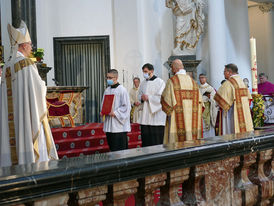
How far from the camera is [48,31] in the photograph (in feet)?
42.7

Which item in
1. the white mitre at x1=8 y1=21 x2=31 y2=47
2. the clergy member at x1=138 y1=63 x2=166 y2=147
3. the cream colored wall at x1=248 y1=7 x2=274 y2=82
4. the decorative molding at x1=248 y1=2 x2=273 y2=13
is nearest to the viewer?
the white mitre at x1=8 y1=21 x2=31 y2=47

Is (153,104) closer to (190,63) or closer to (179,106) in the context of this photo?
(179,106)

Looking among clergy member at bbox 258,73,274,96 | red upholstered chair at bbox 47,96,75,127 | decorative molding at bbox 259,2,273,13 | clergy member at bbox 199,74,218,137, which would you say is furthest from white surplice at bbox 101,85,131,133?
decorative molding at bbox 259,2,273,13

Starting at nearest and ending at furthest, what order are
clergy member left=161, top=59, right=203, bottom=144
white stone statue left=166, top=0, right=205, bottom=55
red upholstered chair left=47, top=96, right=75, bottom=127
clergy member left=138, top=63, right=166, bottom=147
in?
1. clergy member left=161, top=59, right=203, bottom=144
2. clergy member left=138, top=63, right=166, bottom=147
3. red upholstered chair left=47, top=96, right=75, bottom=127
4. white stone statue left=166, top=0, right=205, bottom=55

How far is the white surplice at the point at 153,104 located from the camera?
721 centimetres

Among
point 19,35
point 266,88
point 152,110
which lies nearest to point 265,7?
point 266,88

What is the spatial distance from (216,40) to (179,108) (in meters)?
7.43

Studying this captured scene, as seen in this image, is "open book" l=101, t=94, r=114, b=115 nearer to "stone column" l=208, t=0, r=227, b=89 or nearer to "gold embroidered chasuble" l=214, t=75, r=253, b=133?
"gold embroidered chasuble" l=214, t=75, r=253, b=133

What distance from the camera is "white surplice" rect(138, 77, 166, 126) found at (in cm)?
721

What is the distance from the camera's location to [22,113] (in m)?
4.19

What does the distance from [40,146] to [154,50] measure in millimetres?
9424

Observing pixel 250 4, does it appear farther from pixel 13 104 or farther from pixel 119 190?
pixel 119 190

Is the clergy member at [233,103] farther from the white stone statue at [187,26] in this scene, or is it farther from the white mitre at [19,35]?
the white stone statue at [187,26]

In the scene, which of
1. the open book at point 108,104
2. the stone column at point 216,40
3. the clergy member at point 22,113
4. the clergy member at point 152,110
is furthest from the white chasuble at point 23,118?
the stone column at point 216,40
